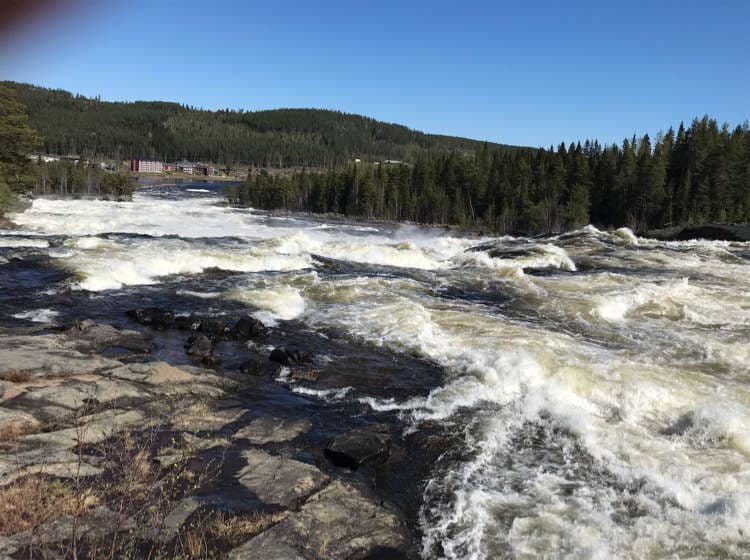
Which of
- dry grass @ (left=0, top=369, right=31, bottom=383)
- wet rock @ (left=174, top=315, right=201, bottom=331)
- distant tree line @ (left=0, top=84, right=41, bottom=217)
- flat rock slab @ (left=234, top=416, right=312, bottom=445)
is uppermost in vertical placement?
distant tree line @ (left=0, top=84, right=41, bottom=217)

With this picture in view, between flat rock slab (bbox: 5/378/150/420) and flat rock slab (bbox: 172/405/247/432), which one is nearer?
flat rock slab (bbox: 5/378/150/420)

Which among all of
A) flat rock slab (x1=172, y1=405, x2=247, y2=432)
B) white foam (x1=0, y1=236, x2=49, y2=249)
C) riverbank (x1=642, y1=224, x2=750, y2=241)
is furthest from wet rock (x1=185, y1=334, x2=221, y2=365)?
riverbank (x1=642, y1=224, x2=750, y2=241)

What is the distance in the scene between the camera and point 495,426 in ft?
36.0

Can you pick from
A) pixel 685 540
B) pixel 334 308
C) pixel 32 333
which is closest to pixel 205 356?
pixel 32 333

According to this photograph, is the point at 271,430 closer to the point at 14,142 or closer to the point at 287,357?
the point at 287,357

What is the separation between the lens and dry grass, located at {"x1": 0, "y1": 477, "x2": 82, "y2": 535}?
5562mm

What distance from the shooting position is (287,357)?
581 inches

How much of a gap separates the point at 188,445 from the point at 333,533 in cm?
317

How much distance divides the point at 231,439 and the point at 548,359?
9.21m

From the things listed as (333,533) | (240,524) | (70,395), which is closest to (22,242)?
(70,395)

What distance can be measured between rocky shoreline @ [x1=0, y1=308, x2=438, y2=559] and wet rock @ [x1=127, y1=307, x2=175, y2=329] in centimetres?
473

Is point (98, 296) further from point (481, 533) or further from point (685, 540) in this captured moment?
point (685, 540)

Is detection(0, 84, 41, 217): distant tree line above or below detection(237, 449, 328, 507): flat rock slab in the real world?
above

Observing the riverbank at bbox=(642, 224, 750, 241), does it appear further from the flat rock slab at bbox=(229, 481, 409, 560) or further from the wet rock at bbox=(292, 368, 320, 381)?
→ the flat rock slab at bbox=(229, 481, 409, 560)
